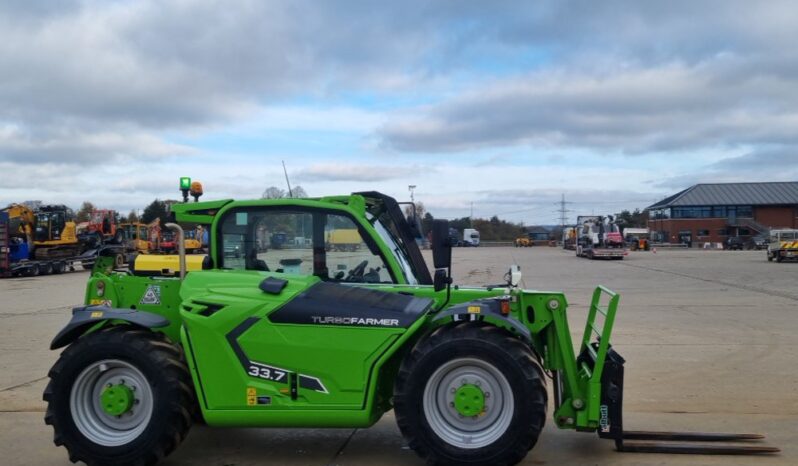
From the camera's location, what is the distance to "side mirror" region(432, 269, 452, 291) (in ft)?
16.9

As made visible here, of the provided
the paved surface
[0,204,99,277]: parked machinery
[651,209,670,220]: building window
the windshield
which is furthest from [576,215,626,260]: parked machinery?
[651,209,670,220]: building window

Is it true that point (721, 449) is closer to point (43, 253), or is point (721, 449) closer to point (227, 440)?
point (227, 440)

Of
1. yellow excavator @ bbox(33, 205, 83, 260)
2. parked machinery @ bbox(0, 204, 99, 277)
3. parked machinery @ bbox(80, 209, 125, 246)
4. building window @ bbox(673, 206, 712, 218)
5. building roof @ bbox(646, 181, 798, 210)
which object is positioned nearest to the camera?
parked machinery @ bbox(0, 204, 99, 277)

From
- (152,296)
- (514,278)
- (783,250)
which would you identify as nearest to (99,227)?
(152,296)

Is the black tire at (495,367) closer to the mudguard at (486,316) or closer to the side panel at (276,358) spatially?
the mudguard at (486,316)

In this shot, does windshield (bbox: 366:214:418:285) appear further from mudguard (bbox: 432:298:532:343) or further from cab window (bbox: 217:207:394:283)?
mudguard (bbox: 432:298:532:343)

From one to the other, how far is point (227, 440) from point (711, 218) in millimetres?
102066

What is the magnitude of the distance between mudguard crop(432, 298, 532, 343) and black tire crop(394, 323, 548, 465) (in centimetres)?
8

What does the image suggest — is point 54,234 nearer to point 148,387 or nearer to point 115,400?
point 115,400

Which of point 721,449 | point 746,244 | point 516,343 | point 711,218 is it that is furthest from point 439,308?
point 711,218

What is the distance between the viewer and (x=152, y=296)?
18.7 ft

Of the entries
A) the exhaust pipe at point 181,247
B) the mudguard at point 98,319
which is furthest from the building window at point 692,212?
the mudguard at point 98,319

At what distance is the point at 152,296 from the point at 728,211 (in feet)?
339

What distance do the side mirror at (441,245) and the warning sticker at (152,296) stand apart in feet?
8.02
